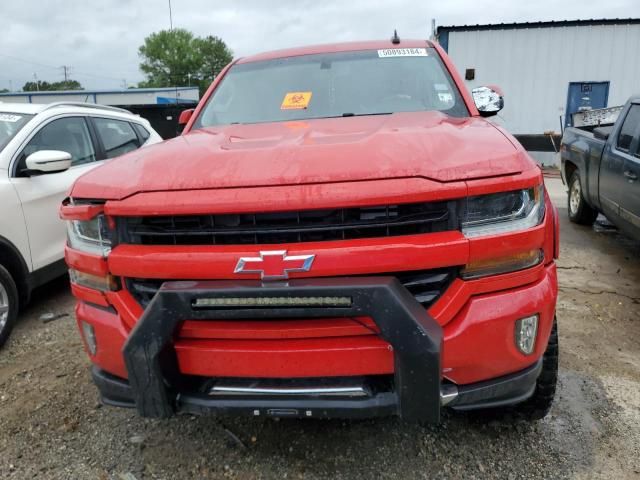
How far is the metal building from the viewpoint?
15352 mm

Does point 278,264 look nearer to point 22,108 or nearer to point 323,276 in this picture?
point 323,276

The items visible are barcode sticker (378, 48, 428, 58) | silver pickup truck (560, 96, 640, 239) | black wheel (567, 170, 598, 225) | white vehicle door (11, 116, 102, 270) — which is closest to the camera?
barcode sticker (378, 48, 428, 58)

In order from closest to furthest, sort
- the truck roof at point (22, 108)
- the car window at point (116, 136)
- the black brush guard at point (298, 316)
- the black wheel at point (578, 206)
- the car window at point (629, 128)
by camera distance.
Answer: the black brush guard at point (298, 316), the truck roof at point (22, 108), the car window at point (629, 128), the car window at point (116, 136), the black wheel at point (578, 206)

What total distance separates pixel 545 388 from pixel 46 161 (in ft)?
11.6

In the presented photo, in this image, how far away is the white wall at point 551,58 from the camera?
15383 millimetres

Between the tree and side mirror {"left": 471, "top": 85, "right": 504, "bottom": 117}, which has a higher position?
the tree

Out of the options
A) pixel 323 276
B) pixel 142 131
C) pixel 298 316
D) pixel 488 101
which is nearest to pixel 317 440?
pixel 298 316

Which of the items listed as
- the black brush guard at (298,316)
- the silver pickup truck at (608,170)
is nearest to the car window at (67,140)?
the black brush guard at (298,316)

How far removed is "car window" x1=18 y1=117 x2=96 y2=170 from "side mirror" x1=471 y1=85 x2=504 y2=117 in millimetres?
3299

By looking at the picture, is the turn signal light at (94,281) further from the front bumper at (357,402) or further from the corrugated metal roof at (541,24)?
the corrugated metal roof at (541,24)

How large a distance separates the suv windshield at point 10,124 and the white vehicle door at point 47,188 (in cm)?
13

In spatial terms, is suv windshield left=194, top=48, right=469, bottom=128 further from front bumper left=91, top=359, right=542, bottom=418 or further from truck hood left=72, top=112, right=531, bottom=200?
front bumper left=91, top=359, right=542, bottom=418

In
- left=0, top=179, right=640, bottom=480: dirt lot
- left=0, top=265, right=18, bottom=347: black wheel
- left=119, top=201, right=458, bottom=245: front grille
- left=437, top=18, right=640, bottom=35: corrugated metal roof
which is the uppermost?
left=437, top=18, right=640, bottom=35: corrugated metal roof

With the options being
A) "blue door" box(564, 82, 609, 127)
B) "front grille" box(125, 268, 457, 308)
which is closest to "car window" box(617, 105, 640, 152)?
"front grille" box(125, 268, 457, 308)
